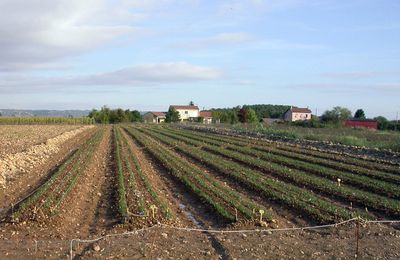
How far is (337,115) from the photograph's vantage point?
77.2 m

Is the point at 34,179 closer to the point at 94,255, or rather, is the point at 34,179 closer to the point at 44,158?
the point at 44,158

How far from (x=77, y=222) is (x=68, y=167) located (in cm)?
913

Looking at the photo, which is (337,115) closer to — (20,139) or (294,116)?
(294,116)

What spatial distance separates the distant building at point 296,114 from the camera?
396ft

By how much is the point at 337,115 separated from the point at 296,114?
146 feet

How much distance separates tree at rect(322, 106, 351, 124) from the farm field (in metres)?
57.5

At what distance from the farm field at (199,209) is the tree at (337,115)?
189ft

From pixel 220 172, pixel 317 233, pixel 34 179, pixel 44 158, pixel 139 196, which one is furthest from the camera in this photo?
pixel 44 158

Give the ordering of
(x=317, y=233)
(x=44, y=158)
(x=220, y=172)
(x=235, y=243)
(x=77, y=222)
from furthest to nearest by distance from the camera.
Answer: (x=44, y=158)
(x=220, y=172)
(x=77, y=222)
(x=317, y=233)
(x=235, y=243)

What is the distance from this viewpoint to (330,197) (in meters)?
14.0

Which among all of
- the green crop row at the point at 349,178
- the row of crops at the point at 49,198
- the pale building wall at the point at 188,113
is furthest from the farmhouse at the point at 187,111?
the row of crops at the point at 49,198

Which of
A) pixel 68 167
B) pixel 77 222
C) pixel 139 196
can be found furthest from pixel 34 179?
pixel 77 222

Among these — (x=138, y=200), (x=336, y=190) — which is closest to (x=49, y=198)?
(x=138, y=200)

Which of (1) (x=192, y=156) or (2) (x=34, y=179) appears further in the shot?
(1) (x=192, y=156)
